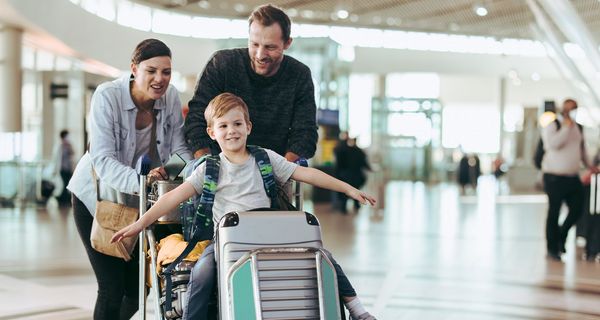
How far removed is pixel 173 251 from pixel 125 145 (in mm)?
876

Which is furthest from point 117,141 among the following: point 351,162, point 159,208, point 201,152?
point 351,162

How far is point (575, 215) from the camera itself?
11039 millimetres

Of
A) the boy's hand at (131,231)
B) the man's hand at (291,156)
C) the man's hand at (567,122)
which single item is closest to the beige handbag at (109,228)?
the boy's hand at (131,231)

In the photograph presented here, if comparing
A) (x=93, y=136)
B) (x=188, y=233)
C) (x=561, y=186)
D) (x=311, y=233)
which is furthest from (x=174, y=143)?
(x=561, y=186)

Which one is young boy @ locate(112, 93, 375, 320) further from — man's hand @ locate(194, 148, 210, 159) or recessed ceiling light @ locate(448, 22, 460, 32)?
recessed ceiling light @ locate(448, 22, 460, 32)

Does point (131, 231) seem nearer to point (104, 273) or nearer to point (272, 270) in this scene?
point (272, 270)

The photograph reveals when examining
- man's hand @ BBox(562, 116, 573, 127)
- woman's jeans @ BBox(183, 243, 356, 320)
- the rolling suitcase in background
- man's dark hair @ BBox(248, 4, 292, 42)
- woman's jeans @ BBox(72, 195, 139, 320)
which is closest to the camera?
woman's jeans @ BBox(183, 243, 356, 320)

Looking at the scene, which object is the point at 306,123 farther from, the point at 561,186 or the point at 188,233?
the point at 561,186

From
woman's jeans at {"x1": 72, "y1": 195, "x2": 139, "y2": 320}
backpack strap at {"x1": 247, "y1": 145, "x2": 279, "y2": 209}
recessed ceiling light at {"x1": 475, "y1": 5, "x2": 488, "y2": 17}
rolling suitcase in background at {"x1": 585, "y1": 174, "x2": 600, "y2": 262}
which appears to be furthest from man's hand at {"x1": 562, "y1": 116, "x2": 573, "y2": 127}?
recessed ceiling light at {"x1": 475, "y1": 5, "x2": 488, "y2": 17}

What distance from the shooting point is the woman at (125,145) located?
4273 millimetres

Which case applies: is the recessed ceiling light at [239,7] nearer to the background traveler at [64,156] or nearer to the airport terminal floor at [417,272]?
the background traveler at [64,156]

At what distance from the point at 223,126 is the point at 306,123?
0.73 meters

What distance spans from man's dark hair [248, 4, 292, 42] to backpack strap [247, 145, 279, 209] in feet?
1.88

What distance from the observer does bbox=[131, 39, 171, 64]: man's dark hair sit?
4.23 m
